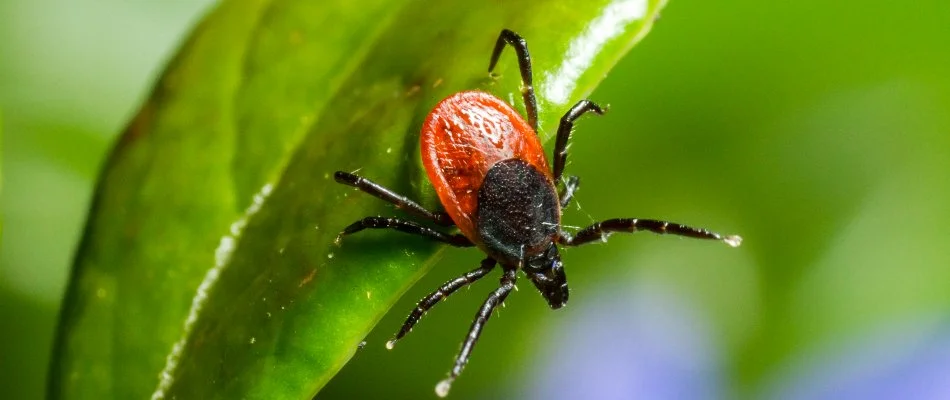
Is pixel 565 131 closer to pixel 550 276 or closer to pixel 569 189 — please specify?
pixel 569 189

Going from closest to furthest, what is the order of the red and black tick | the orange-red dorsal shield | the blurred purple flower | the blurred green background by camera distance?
the orange-red dorsal shield → the red and black tick → the blurred green background → the blurred purple flower

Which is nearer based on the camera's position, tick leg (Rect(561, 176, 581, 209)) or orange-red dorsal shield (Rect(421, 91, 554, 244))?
orange-red dorsal shield (Rect(421, 91, 554, 244))

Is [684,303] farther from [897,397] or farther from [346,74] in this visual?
[346,74]

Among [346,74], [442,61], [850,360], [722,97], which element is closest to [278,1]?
[346,74]

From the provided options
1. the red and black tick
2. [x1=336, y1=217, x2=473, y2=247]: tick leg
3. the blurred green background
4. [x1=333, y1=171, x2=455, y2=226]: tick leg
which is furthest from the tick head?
[x1=336, y1=217, x2=473, y2=247]: tick leg

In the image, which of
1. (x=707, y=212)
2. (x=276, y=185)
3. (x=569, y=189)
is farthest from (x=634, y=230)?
(x=276, y=185)

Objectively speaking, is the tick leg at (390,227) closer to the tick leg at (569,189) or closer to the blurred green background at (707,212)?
the tick leg at (569,189)

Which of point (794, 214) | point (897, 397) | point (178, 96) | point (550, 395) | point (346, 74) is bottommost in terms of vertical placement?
point (550, 395)

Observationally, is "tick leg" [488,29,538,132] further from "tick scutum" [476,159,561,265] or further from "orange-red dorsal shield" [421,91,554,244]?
"tick scutum" [476,159,561,265]
